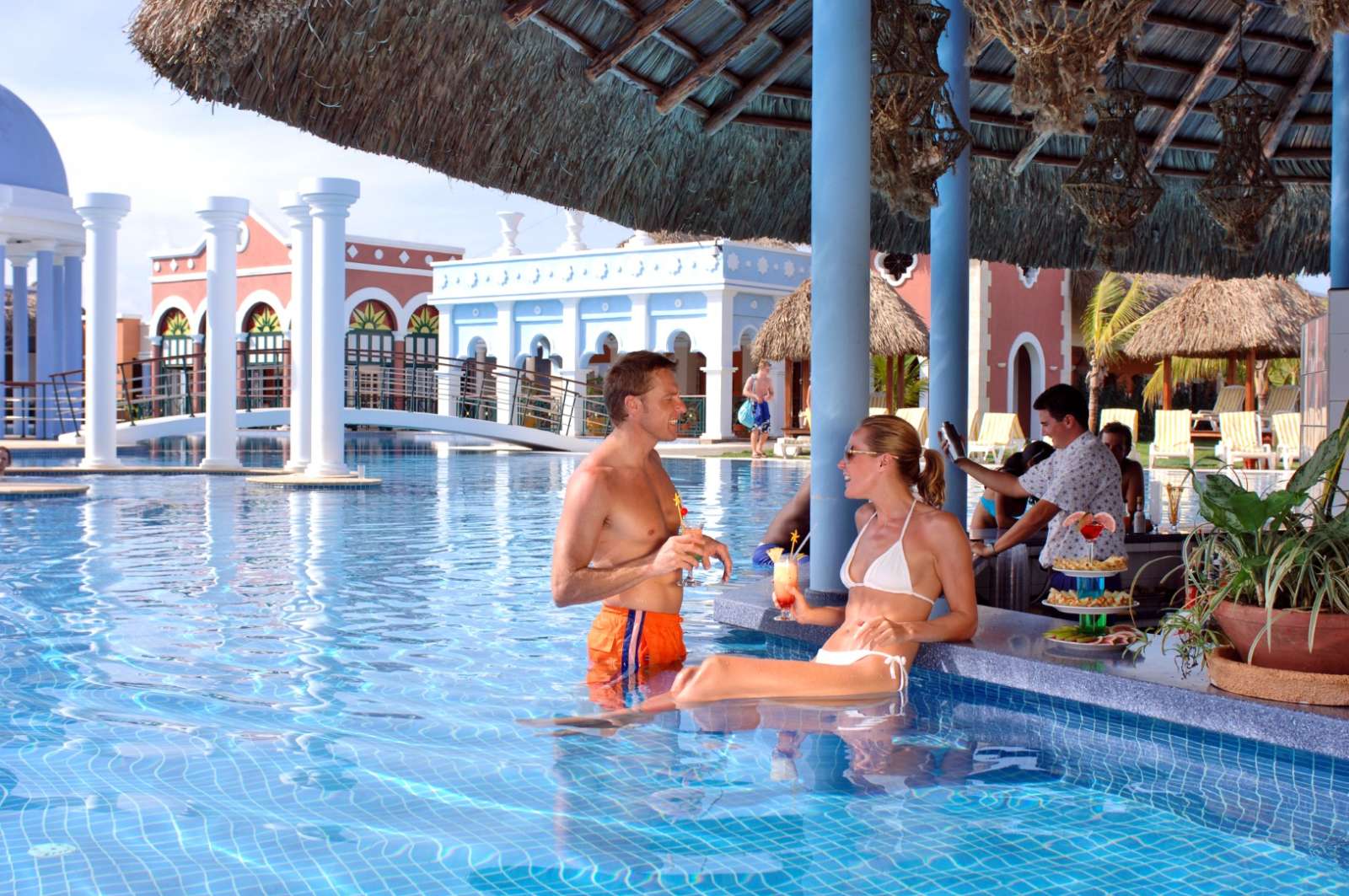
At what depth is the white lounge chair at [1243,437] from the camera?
17672 mm

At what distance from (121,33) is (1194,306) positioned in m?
21.6

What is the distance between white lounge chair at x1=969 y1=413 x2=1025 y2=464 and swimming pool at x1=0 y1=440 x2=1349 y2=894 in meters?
14.9

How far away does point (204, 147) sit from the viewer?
141 feet

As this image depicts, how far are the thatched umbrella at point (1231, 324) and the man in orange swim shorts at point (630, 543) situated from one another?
20.0 m

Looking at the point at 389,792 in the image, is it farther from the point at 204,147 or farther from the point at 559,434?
the point at 204,147

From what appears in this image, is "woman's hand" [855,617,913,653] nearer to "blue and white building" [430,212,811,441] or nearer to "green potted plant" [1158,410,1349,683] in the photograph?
"green potted plant" [1158,410,1349,683]

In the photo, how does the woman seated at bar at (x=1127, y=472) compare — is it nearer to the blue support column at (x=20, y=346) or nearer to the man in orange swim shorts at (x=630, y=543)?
the man in orange swim shorts at (x=630, y=543)

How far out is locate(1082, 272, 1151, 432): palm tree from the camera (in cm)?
2745

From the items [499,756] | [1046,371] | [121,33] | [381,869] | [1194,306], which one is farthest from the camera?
[1046,371]

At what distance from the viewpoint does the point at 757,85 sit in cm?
714

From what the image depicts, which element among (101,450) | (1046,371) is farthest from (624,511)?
(1046,371)

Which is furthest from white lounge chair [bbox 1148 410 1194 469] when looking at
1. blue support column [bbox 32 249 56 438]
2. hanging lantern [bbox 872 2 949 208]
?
blue support column [bbox 32 249 56 438]

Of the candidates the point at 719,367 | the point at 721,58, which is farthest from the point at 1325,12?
the point at 719,367

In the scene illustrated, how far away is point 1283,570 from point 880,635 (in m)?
1.16
